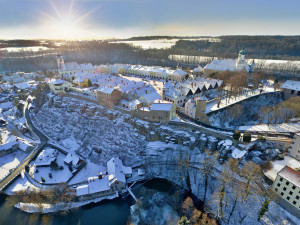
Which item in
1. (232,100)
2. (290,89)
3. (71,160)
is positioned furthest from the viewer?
(290,89)

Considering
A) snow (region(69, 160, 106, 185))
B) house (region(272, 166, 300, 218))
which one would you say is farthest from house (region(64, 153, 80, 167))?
house (region(272, 166, 300, 218))

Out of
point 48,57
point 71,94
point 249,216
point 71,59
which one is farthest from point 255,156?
point 48,57

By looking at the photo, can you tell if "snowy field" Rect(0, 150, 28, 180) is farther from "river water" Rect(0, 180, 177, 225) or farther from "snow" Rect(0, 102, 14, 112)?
"snow" Rect(0, 102, 14, 112)

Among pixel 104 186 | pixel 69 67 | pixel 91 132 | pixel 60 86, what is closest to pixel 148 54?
pixel 69 67

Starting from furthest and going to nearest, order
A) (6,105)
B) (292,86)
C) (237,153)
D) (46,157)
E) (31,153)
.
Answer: (6,105) < (292,86) < (31,153) < (46,157) < (237,153)

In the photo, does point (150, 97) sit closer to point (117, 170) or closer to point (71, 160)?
point (117, 170)

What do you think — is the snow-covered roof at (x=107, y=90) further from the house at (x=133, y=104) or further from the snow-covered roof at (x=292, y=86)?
A: the snow-covered roof at (x=292, y=86)

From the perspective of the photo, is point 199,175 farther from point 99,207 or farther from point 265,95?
point 265,95
